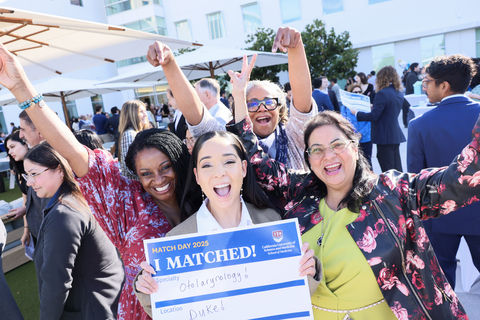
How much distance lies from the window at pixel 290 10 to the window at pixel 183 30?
278 inches

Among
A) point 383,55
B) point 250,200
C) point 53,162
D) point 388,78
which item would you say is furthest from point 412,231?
point 383,55

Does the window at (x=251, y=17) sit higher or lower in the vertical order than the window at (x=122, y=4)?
lower

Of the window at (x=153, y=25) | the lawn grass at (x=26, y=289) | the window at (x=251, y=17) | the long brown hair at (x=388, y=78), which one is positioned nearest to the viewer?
the lawn grass at (x=26, y=289)

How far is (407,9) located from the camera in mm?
18672

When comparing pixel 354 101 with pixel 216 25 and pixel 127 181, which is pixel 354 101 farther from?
pixel 216 25

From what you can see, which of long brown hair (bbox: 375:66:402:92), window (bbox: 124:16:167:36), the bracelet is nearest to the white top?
the bracelet

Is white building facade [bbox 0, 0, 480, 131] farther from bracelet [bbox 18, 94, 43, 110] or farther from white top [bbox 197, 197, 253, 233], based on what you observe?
bracelet [bbox 18, 94, 43, 110]

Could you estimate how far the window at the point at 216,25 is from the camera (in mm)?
23109

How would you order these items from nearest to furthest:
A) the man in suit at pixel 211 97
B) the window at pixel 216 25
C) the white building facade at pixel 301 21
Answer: the man in suit at pixel 211 97
the white building facade at pixel 301 21
the window at pixel 216 25

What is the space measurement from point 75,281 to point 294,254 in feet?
5.16

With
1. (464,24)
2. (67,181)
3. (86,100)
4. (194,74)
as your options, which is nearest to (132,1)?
(86,100)

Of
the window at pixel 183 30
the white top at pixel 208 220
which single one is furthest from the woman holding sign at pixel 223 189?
the window at pixel 183 30

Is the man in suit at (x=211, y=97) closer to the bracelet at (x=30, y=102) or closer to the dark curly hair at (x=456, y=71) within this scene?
the dark curly hair at (x=456, y=71)

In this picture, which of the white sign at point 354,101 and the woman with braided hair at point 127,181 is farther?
the white sign at point 354,101
